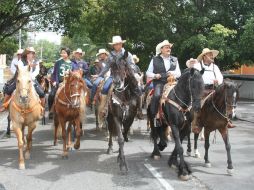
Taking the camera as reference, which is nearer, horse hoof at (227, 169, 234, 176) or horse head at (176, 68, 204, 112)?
horse head at (176, 68, 204, 112)

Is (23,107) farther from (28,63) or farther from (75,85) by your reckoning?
(28,63)

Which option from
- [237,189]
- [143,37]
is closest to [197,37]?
[143,37]

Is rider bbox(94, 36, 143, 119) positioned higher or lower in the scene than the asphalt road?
higher

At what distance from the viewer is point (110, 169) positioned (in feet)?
31.3

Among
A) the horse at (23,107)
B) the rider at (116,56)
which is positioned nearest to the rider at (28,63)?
the horse at (23,107)

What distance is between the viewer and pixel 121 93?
9898 millimetres

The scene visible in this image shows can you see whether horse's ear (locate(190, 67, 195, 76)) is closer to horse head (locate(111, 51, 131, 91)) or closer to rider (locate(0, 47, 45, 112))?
horse head (locate(111, 51, 131, 91))

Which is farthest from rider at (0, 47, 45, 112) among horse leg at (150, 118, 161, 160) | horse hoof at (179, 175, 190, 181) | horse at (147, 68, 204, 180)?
horse hoof at (179, 175, 190, 181)

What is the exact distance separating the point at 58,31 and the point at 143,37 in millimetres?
10294

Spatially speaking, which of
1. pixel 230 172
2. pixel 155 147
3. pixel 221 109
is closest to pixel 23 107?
pixel 155 147

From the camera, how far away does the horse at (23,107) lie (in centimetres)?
962

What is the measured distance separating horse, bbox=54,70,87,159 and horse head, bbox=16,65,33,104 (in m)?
1.08

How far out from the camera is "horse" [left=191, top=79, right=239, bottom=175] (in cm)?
906

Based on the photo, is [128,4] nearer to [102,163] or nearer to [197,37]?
[197,37]
